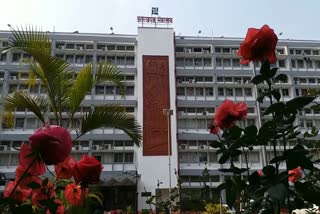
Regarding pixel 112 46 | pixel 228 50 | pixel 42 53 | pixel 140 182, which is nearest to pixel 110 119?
pixel 42 53

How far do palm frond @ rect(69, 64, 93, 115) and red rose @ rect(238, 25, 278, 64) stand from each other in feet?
12.6

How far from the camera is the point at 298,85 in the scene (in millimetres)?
33688

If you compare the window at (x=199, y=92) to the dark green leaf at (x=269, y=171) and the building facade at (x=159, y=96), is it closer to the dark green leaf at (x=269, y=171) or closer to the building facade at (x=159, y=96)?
the building facade at (x=159, y=96)

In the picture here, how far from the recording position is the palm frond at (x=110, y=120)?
4.92m

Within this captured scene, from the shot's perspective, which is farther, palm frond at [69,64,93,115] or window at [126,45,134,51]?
window at [126,45,134,51]

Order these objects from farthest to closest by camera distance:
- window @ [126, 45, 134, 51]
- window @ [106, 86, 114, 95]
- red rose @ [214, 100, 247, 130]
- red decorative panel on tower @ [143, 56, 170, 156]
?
window @ [126, 45, 134, 51] → window @ [106, 86, 114, 95] → red decorative panel on tower @ [143, 56, 170, 156] → red rose @ [214, 100, 247, 130]

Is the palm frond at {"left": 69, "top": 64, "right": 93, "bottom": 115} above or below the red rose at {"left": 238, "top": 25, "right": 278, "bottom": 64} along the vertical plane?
above

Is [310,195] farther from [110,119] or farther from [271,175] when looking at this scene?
[110,119]

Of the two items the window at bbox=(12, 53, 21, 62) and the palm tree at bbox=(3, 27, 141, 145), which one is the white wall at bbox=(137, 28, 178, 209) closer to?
the window at bbox=(12, 53, 21, 62)

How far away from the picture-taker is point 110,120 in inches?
203

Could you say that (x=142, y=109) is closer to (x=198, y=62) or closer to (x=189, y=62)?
(x=189, y=62)

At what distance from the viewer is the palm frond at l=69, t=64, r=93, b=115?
5.23 metres

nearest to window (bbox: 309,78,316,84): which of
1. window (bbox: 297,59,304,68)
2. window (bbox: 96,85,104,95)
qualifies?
window (bbox: 297,59,304,68)

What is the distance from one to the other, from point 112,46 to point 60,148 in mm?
32745
